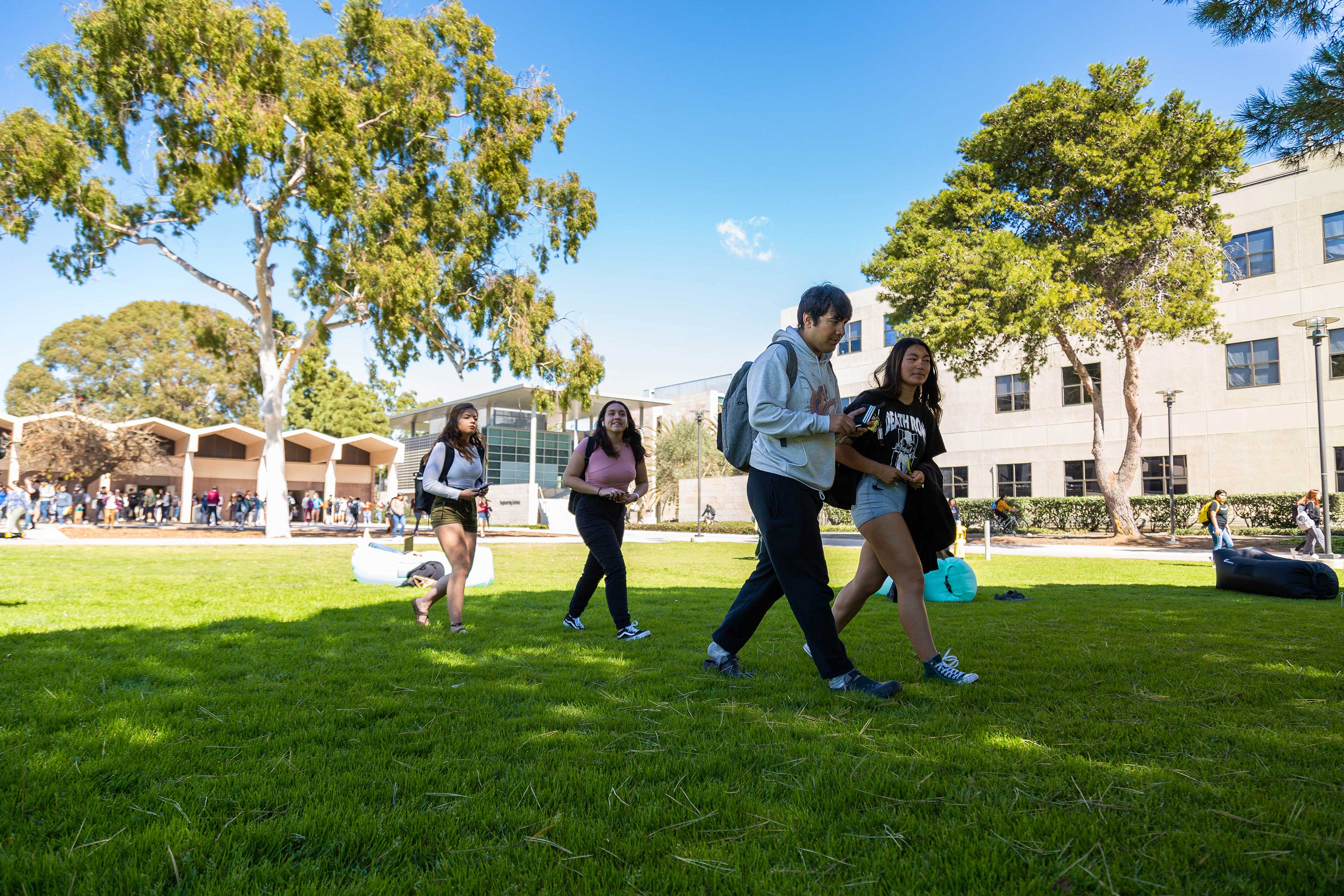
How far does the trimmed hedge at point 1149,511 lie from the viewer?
24094 millimetres

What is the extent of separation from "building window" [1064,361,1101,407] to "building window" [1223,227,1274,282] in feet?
16.8

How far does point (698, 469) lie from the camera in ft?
128

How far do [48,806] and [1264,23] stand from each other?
7.21 m

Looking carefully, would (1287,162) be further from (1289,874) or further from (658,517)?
(658,517)

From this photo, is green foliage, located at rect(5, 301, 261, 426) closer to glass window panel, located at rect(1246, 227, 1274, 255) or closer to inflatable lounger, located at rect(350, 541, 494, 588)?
inflatable lounger, located at rect(350, 541, 494, 588)

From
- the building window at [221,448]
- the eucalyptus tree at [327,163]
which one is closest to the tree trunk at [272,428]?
the eucalyptus tree at [327,163]

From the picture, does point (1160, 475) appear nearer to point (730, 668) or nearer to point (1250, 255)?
point (1250, 255)

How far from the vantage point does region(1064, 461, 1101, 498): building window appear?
30.4 m

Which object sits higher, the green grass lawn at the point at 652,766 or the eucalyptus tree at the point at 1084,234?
the eucalyptus tree at the point at 1084,234

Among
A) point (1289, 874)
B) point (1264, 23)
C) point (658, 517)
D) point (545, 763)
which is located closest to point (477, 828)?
point (545, 763)

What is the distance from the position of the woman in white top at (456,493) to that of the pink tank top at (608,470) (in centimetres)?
76

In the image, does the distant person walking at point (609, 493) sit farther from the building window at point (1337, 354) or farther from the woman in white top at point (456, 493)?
the building window at point (1337, 354)

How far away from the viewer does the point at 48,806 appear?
221 cm

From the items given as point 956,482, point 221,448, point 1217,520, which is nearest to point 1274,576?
point 1217,520
